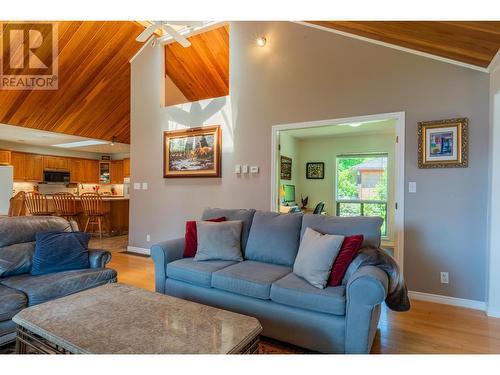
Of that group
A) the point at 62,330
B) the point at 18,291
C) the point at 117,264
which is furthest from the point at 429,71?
the point at 117,264

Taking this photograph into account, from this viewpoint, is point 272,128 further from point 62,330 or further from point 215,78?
point 62,330

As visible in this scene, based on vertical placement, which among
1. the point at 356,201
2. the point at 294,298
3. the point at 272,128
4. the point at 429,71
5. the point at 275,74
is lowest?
→ the point at 294,298

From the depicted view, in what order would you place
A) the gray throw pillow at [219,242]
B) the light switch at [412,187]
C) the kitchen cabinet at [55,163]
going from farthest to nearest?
1. the kitchen cabinet at [55,163]
2. the light switch at [412,187]
3. the gray throw pillow at [219,242]

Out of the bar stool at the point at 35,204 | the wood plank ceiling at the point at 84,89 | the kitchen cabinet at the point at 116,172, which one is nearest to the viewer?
the wood plank ceiling at the point at 84,89

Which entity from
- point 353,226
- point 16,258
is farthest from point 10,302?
point 353,226

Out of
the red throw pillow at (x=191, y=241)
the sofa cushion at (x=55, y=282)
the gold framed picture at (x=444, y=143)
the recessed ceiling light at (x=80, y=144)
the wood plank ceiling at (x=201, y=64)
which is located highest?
the wood plank ceiling at (x=201, y=64)

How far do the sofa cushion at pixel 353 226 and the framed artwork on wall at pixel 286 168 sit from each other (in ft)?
12.3

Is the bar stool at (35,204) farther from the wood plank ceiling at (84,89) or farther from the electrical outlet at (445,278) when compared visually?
the electrical outlet at (445,278)

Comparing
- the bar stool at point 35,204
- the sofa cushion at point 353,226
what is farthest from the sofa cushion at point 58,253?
the bar stool at point 35,204

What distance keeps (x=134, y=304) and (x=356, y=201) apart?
19.1ft

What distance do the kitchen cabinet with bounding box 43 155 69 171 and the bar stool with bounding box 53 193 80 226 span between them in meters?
2.95

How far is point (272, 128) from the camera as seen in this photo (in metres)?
3.88

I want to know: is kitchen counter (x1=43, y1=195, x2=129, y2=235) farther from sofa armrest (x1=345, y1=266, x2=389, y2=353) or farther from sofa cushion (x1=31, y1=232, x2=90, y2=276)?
sofa armrest (x1=345, y1=266, x2=389, y2=353)

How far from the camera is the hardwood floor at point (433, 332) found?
6.70 ft
